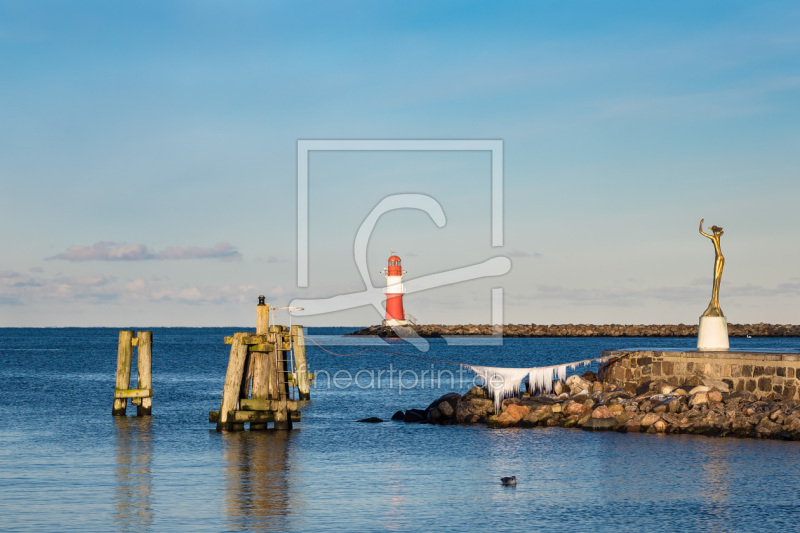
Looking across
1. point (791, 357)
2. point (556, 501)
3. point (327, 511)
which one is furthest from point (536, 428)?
point (327, 511)

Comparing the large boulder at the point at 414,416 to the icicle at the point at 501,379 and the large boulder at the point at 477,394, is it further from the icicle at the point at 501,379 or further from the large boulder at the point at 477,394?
the icicle at the point at 501,379

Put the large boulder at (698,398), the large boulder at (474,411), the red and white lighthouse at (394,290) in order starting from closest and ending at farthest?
the large boulder at (698,398)
the large boulder at (474,411)
the red and white lighthouse at (394,290)

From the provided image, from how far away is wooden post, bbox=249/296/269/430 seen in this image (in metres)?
24.1

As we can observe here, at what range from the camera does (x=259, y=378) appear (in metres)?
24.2

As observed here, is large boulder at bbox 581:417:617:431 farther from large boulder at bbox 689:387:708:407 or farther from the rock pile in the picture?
the rock pile

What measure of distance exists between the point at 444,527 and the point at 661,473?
5.72 meters

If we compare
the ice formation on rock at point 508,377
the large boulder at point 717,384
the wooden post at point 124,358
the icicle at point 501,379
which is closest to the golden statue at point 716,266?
the large boulder at point 717,384

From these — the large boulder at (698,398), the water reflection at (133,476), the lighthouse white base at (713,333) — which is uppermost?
the lighthouse white base at (713,333)

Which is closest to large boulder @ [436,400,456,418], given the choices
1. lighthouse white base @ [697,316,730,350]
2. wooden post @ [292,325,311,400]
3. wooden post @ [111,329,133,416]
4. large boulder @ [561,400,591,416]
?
large boulder @ [561,400,591,416]

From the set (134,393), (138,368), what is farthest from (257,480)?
(134,393)

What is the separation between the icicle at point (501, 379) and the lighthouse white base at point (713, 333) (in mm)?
4814

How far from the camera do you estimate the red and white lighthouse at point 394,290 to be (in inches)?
3430

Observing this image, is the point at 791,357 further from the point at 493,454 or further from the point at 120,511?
the point at 120,511

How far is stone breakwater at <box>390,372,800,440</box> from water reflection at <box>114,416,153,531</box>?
7.68 m
